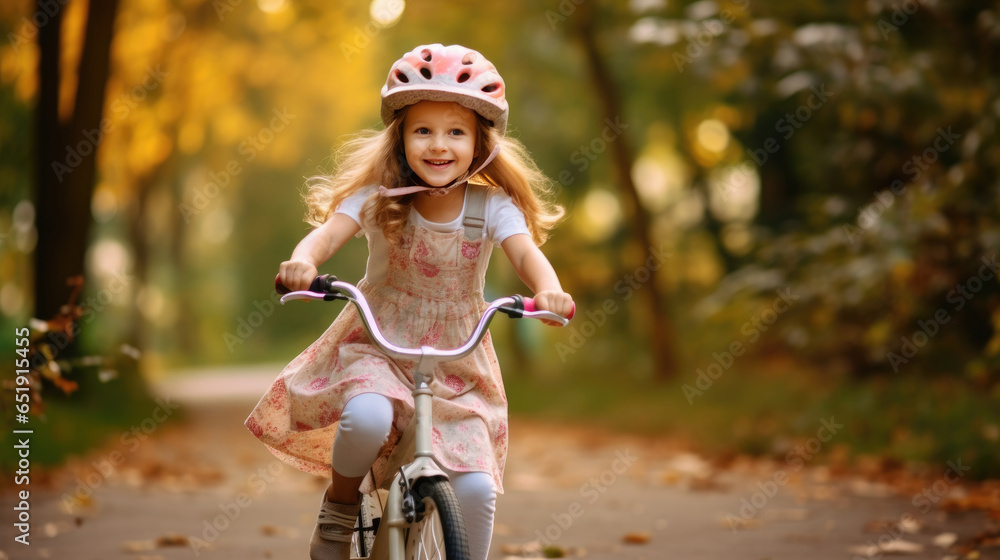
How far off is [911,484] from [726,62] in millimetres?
3093

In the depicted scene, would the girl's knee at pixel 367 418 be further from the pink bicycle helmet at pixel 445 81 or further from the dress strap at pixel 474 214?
the pink bicycle helmet at pixel 445 81

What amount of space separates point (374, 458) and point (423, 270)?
0.66 meters

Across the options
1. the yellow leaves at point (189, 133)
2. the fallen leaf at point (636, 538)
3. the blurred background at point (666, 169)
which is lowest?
the fallen leaf at point (636, 538)

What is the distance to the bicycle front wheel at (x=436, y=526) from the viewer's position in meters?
2.93

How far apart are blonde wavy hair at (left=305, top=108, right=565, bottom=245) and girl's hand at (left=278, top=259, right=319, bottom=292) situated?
1.38 feet

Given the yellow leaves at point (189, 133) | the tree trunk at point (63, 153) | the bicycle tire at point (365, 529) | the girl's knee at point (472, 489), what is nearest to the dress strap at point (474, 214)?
the girl's knee at point (472, 489)

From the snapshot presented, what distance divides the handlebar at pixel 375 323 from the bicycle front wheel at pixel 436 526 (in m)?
0.37

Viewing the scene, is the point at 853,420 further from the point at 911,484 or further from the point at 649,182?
the point at 649,182

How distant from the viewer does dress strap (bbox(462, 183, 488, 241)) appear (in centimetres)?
362

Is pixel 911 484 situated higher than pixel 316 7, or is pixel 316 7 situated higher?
pixel 316 7

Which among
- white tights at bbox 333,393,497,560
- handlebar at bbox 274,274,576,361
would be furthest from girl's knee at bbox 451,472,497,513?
handlebar at bbox 274,274,576,361

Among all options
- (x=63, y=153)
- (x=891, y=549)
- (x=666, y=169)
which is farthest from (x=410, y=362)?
(x=666, y=169)

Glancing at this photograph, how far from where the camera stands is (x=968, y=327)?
27.9 ft

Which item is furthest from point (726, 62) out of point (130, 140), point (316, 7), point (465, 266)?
point (130, 140)
